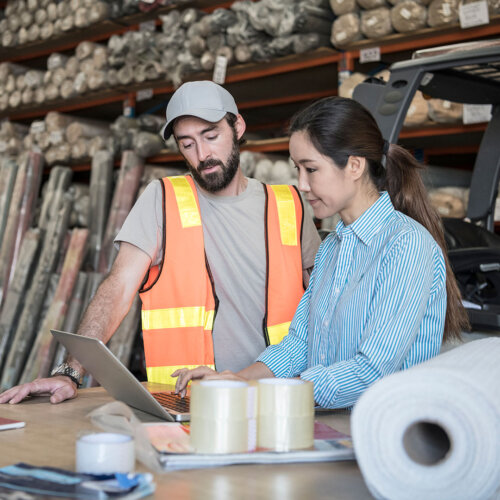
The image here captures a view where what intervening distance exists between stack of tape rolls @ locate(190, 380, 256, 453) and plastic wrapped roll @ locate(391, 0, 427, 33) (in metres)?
3.00

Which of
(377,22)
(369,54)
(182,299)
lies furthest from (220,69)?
(182,299)

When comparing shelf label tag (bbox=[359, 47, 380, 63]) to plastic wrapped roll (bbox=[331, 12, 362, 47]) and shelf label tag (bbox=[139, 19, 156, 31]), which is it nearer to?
plastic wrapped roll (bbox=[331, 12, 362, 47])

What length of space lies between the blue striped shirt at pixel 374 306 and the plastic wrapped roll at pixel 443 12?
2114mm

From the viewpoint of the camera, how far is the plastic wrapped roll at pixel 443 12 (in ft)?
11.6

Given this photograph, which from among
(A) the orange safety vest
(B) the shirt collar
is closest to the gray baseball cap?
(A) the orange safety vest

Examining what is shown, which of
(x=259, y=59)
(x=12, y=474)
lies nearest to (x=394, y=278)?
(x=12, y=474)

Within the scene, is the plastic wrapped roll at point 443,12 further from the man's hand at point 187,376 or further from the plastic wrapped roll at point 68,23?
the plastic wrapped roll at point 68,23

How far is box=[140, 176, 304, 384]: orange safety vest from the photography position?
2.39m

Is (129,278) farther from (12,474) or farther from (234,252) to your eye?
(12,474)

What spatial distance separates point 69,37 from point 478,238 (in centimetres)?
401

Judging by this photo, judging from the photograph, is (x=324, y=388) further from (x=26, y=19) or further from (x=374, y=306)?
(x=26, y=19)

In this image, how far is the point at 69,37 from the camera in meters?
6.10

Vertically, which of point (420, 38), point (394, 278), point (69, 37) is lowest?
point (394, 278)

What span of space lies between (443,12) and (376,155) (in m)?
2.04
